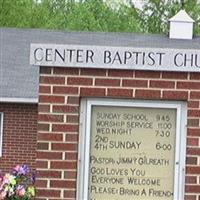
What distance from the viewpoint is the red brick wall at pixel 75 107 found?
6.75 m

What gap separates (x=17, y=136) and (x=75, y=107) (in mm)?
11483

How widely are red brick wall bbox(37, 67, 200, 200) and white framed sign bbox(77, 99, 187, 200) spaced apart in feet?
0.26

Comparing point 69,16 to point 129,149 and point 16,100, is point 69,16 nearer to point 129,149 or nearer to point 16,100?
point 16,100

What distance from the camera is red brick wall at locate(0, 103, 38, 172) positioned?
1802 cm

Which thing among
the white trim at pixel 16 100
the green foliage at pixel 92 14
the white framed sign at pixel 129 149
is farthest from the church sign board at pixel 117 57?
the green foliage at pixel 92 14

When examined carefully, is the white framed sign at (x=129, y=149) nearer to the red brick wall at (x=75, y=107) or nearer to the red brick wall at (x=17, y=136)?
the red brick wall at (x=75, y=107)

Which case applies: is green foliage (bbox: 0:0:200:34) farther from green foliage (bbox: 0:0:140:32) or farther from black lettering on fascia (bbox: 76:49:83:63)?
black lettering on fascia (bbox: 76:49:83:63)

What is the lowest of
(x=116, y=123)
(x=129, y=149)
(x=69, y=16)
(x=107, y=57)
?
(x=129, y=149)

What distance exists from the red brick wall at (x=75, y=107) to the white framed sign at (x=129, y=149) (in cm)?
8

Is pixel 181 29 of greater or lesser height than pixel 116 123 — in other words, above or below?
above

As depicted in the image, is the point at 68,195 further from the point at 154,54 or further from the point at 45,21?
the point at 45,21

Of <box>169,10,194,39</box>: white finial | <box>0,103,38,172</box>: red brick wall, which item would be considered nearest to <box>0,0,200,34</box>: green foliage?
<box>169,10,194,39</box>: white finial

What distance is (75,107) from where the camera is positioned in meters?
6.79

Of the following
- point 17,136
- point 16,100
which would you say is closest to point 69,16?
point 17,136
